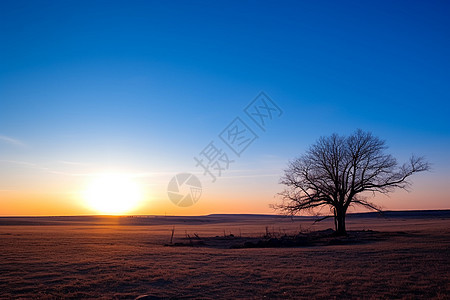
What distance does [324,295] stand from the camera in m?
12.1

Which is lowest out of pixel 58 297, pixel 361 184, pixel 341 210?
pixel 58 297

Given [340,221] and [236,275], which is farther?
[340,221]

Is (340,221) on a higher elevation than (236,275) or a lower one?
higher

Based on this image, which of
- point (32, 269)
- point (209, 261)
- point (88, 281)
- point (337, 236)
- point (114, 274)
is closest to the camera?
point (88, 281)

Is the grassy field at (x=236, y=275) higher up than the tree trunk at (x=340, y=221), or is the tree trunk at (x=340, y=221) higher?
the tree trunk at (x=340, y=221)

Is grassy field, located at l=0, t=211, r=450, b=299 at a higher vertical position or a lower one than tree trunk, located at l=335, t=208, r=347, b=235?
lower

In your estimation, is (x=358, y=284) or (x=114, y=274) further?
(x=114, y=274)

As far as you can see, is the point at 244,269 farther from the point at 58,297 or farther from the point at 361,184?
the point at 361,184

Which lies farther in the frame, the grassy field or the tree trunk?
the tree trunk

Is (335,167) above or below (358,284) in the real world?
above

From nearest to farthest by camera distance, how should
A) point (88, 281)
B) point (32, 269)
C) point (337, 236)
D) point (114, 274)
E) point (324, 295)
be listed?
point (324, 295), point (88, 281), point (114, 274), point (32, 269), point (337, 236)

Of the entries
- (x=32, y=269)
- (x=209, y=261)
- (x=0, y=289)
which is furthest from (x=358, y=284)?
(x=32, y=269)

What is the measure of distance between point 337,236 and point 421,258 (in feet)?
52.6

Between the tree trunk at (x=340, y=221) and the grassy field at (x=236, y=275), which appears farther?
the tree trunk at (x=340, y=221)
